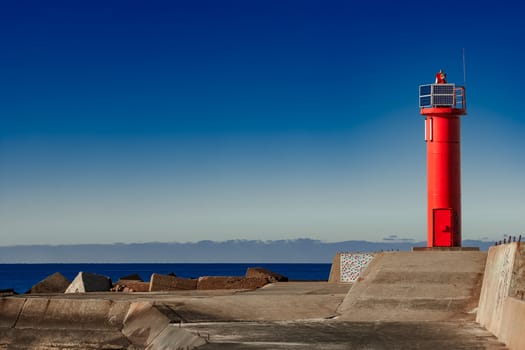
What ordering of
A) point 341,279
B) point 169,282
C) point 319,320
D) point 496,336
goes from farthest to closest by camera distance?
1. point 341,279
2. point 169,282
3. point 319,320
4. point 496,336

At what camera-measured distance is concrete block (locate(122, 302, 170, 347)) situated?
42.9 feet

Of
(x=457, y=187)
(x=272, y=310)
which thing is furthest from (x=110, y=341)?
(x=457, y=187)

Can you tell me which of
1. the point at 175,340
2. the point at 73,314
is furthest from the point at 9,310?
the point at 175,340

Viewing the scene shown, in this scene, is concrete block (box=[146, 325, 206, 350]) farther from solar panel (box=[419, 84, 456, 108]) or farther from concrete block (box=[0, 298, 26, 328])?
solar panel (box=[419, 84, 456, 108])

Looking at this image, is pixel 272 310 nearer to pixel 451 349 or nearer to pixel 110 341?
pixel 110 341

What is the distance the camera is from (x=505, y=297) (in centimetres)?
989

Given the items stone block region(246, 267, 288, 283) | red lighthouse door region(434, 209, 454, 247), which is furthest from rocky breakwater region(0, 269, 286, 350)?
red lighthouse door region(434, 209, 454, 247)

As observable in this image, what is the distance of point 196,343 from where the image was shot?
1066 cm

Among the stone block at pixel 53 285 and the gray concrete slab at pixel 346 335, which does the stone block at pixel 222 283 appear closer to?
the stone block at pixel 53 285

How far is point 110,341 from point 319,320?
11.4 ft

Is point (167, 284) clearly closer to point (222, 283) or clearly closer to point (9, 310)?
point (222, 283)

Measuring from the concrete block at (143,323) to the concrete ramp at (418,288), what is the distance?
9.27 feet

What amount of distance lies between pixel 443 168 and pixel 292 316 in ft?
28.9

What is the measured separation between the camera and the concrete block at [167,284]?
20094 millimetres
